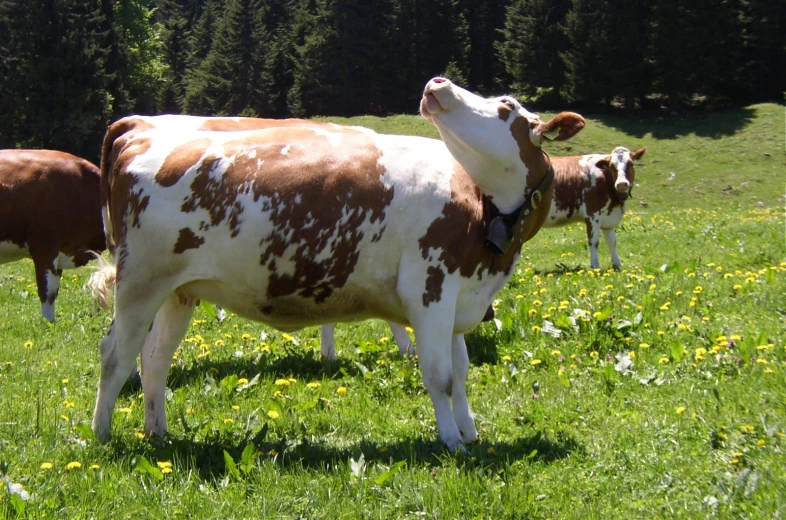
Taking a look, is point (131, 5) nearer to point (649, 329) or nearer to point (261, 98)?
point (261, 98)

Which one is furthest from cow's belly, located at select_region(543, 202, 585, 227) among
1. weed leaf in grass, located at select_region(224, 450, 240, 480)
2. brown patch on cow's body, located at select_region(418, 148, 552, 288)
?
weed leaf in grass, located at select_region(224, 450, 240, 480)

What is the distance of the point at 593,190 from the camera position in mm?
16594

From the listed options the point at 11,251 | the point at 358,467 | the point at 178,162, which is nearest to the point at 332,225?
the point at 178,162

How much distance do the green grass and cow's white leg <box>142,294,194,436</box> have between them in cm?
22

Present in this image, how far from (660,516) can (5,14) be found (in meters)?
57.2

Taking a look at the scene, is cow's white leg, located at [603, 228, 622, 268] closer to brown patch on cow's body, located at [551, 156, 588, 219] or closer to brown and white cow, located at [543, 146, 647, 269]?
brown and white cow, located at [543, 146, 647, 269]

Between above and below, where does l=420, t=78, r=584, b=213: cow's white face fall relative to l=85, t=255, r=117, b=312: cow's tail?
above

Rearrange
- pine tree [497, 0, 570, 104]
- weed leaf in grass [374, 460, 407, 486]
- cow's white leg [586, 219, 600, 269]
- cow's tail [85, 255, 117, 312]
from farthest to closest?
pine tree [497, 0, 570, 104]
cow's white leg [586, 219, 600, 269]
cow's tail [85, 255, 117, 312]
weed leaf in grass [374, 460, 407, 486]

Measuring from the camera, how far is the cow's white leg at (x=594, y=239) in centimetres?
1494

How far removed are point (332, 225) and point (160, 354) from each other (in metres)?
1.71

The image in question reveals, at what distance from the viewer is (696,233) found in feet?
55.0

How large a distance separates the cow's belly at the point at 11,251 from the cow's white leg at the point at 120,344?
6311 millimetres

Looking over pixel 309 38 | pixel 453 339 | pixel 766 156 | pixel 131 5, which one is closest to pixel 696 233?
pixel 453 339

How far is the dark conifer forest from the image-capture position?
166 ft
